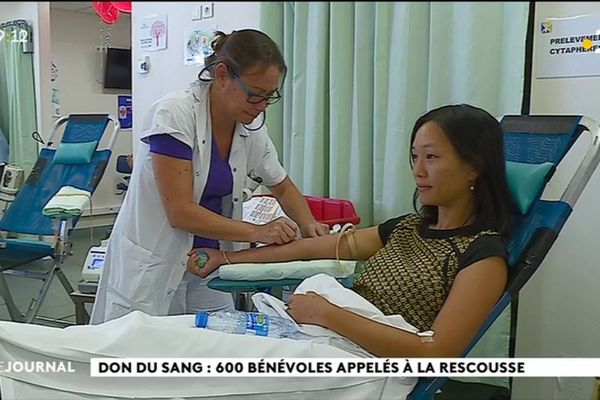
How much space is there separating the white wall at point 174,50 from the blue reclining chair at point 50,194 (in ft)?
0.38

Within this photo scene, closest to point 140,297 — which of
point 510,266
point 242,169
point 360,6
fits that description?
point 242,169

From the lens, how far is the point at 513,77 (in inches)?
67.1

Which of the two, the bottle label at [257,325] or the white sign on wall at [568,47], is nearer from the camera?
the bottle label at [257,325]

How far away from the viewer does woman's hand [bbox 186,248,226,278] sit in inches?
56.9

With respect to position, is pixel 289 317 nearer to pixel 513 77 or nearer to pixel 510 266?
pixel 510 266

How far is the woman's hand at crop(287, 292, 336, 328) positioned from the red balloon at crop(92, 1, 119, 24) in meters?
0.81

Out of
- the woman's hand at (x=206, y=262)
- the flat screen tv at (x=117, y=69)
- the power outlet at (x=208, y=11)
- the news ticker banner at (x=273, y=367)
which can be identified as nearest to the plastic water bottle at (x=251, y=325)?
the news ticker banner at (x=273, y=367)

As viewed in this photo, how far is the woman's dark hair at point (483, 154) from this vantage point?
1.24 meters

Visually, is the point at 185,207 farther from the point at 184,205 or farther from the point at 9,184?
the point at 9,184

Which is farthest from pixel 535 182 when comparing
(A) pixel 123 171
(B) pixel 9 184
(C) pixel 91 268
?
(B) pixel 9 184

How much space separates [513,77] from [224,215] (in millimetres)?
898

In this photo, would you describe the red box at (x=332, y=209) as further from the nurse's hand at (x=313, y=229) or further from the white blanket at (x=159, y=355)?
the white blanket at (x=159, y=355)

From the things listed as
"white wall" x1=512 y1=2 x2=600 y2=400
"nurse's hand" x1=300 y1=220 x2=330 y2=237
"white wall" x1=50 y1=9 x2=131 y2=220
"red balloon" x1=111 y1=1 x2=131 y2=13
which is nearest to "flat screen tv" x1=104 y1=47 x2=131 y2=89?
"white wall" x1=50 y1=9 x2=131 y2=220

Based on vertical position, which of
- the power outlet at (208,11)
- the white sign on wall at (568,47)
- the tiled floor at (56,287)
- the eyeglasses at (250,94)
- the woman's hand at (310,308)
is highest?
the power outlet at (208,11)
